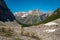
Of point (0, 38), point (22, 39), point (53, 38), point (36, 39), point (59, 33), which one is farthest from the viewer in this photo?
point (59, 33)

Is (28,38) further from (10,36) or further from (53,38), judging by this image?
(53,38)

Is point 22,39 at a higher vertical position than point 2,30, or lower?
lower

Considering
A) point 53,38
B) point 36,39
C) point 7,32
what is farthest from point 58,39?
point 7,32

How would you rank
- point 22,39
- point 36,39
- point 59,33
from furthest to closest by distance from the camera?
point 59,33, point 36,39, point 22,39

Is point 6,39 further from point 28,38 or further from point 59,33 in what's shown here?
point 59,33

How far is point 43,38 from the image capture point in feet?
84.7

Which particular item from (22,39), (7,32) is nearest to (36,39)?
(22,39)

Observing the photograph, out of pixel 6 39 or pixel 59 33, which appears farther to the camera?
pixel 59 33

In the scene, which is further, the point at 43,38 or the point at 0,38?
the point at 43,38

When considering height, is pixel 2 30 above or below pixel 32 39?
above

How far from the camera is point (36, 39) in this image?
77.8ft

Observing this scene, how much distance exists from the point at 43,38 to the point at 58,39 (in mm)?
2258

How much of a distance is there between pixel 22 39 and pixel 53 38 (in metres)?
5.38

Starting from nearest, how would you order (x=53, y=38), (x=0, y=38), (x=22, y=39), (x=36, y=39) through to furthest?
(x=0, y=38), (x=22, y=39), (x=36, y=39), (x=53, y=38)
